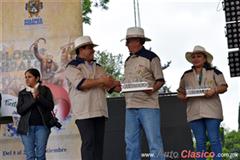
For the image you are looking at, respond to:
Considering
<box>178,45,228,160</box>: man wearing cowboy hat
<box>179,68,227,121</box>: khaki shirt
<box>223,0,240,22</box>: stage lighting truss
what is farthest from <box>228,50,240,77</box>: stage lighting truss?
<box>179,68,227,121</box>: khaki shirt

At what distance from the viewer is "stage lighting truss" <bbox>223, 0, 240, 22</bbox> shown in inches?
277

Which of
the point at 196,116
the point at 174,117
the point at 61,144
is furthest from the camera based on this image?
the point at 174,117

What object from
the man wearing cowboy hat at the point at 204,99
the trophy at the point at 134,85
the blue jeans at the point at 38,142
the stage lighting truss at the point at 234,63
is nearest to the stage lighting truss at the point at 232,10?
the stage lighting truss at the point at 234,63

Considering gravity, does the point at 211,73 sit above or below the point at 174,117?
above

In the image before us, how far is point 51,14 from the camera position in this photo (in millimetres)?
5801

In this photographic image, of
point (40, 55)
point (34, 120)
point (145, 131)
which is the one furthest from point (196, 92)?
point (40, 55)

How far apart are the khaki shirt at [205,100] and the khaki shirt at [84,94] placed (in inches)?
37.8

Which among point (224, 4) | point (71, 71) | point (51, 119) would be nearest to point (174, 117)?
point (224, 4)

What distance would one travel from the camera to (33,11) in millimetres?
5820

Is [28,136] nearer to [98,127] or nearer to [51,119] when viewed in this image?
[51,119]

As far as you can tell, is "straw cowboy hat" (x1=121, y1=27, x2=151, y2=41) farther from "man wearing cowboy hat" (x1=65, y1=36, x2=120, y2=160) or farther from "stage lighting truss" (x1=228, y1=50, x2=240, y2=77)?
"stage lighting truss" (x1=228, y1=50, x2=240, y2=77)

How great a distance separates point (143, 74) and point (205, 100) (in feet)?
2.45

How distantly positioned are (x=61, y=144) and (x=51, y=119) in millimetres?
735

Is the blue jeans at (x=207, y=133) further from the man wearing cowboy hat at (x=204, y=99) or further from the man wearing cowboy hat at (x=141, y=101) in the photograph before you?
the man wearing cowboy hat at (x=141, y=101)
